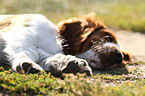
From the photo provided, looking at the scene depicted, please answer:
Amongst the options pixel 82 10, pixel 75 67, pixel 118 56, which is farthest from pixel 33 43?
pixel 82 10

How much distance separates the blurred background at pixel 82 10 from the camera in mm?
10070

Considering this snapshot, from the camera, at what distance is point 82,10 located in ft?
44.3

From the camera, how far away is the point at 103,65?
164 inches

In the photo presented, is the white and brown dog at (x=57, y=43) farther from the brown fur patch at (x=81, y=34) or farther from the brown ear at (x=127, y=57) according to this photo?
the brown ear at (x=127, y=57)

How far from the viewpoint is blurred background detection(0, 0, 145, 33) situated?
10.1 meters

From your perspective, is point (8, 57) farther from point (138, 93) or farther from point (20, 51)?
point (138, 93)

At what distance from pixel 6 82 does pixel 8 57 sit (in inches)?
29.0

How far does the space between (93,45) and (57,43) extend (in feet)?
2.04

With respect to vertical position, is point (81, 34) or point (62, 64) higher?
point (81, 34)

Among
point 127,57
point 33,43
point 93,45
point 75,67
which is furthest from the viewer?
point 127,57

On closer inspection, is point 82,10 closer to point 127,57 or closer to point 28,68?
→ point 127,57

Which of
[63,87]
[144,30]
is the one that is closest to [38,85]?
[63,87]

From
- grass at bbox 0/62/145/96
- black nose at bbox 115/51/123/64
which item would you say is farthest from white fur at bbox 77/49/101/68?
grass at bbox 0/62/145/96

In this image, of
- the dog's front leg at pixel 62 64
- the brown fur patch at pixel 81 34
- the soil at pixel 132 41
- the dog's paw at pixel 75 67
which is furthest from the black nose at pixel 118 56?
the soil at pixel 132 41
